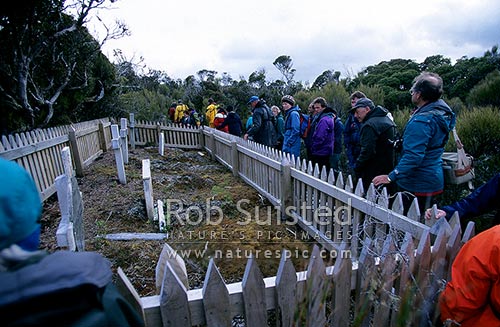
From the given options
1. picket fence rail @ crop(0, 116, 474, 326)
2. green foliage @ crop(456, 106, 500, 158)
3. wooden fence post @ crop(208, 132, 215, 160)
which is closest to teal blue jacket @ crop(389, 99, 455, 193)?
picket fence rail @ crop(0, 116, 474, 326)

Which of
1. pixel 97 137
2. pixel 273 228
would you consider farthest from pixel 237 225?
pixel 97 137

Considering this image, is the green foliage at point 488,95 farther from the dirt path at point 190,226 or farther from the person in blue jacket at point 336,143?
the dirt path at point 190,226

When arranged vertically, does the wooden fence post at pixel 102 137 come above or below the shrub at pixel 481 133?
below

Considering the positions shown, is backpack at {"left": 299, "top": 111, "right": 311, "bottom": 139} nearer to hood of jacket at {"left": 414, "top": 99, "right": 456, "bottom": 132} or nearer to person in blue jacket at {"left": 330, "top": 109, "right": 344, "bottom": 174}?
person in blue jacket at {"left": 330, "top": 109, "right": 344, "bottom": 174}

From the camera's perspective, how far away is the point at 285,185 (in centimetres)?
411

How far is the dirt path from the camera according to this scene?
3.06m

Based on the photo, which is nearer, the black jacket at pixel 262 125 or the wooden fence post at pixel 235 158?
the wooden fence post at pixel 235 158

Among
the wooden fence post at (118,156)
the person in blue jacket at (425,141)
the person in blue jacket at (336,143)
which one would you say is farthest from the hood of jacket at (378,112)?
the wooden fence post at (118,156)

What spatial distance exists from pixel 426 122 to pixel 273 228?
7.65 ft

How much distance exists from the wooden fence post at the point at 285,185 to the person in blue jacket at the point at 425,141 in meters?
1.37

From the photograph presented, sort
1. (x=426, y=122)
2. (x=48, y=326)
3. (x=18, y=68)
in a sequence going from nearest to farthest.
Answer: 1. (x=48, y=326)
2. (x=426, y=122)
3. (x=18, y=68)

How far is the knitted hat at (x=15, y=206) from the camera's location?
26.9 inches

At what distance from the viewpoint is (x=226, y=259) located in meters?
3.20

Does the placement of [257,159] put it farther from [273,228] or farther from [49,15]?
[49,15]
